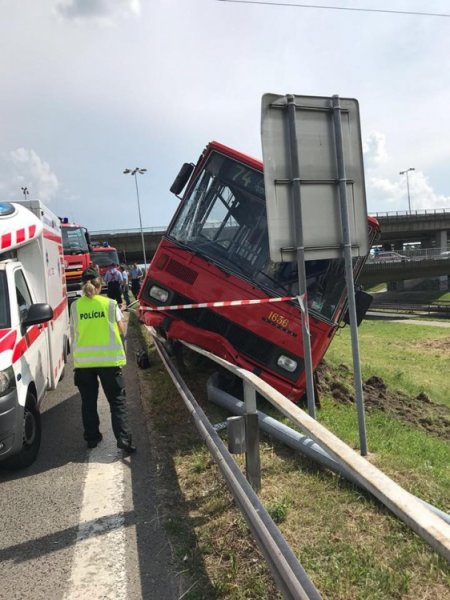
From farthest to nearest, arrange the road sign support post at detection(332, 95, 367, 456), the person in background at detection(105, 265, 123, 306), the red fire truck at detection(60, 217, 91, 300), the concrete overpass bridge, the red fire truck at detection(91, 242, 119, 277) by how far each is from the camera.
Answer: the concrete overpass bridge < the red fire truck at detection(91, 242, 119, 277) < the red fire truck at detection(60, 217, 91, 300) < the person in background at detection(105, 265, 123, 306) < the road sign support post at detection(332, 95, 367, 456)

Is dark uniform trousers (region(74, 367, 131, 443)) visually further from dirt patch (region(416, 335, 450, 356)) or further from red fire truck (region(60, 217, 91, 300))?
dirt patch (region(416, 335, 450, 356))

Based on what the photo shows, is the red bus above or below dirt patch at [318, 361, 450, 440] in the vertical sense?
above

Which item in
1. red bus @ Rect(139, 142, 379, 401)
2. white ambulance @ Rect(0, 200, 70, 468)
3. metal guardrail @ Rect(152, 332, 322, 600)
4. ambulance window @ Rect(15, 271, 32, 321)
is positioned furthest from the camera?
red bus @ Rect(139, 142, 379, 401)

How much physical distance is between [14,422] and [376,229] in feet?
16.3

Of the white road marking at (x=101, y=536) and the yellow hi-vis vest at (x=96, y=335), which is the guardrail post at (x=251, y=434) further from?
the yellow hi-vis vest at (x=96, y=335)

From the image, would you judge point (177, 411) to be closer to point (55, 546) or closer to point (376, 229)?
point (55, 546)

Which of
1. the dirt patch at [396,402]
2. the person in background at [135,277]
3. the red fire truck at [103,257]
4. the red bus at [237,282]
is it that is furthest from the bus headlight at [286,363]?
the red fire truck at [103,257]

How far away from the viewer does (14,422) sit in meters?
4.31

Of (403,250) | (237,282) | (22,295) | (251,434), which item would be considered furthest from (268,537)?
(403,250)

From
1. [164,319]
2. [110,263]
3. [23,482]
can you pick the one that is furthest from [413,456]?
[110,263]

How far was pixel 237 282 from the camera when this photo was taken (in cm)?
610

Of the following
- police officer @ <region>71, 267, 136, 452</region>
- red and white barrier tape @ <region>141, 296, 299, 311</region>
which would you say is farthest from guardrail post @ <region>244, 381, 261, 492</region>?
red and white barrier tape @ <region>141, 296, 299, 311</region>

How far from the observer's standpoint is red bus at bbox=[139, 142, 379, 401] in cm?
596

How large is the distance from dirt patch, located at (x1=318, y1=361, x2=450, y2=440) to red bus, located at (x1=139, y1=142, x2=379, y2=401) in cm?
196
